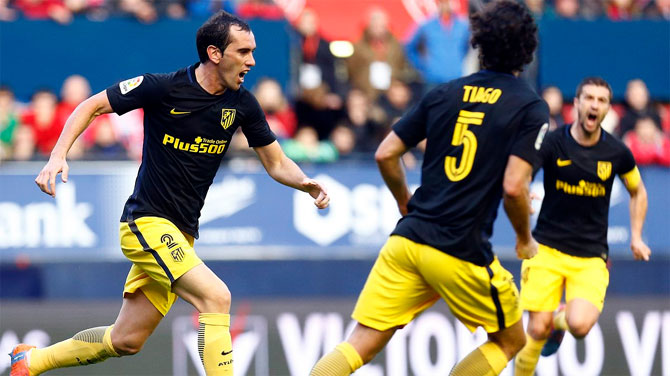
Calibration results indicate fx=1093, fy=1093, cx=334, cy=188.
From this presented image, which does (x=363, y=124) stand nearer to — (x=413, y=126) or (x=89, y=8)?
(x=89, y=8)

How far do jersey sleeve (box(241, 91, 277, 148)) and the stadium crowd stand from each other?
393cm

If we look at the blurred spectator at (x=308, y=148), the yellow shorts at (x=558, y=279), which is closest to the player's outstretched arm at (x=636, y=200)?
the yellow shorts at (x=558, y=279)

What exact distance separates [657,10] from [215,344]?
990 cm

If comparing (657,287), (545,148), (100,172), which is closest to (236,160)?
(100,172)

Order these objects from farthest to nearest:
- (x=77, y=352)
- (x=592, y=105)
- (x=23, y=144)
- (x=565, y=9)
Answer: (x=565, y=9), (x=23, y=144), (x=592, y=105), (x=77, y=352)

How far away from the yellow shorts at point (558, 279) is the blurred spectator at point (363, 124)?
3.84 meters

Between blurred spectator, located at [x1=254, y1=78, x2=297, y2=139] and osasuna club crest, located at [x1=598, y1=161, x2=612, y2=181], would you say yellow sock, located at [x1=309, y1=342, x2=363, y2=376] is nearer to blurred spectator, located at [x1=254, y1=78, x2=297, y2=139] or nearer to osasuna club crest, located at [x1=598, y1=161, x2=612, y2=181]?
osasuna club crest, located at [x1=598, y1=161, x2=612, y2=181]

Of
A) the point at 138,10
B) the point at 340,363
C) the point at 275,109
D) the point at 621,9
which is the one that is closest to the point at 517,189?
the point at 340,363

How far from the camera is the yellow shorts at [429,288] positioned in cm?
567

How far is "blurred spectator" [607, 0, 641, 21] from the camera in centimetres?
1389

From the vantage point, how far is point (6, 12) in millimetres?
12281

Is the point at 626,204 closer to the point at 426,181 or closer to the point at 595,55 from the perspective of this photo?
the point at 595,55

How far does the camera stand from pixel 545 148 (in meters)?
7.67

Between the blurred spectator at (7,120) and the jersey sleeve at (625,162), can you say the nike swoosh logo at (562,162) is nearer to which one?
the jersey sleeve at (625,162)
